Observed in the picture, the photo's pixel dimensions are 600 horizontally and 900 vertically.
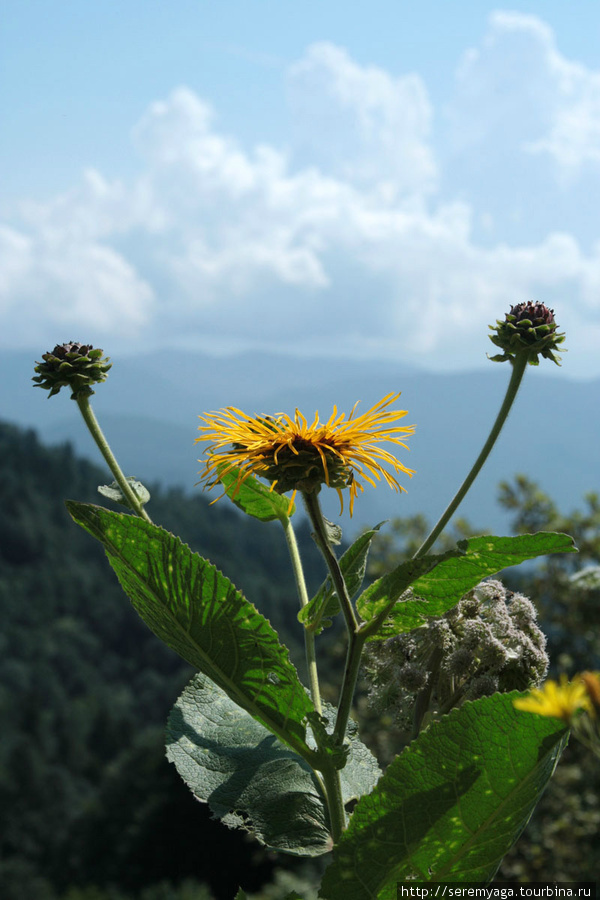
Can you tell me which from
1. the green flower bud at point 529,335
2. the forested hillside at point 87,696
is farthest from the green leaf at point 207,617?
the forested hillside at point 87,696

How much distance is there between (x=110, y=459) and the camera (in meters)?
1.48

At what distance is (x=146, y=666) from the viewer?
8256 centimetres

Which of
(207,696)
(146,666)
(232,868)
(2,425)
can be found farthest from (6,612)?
(207,696)

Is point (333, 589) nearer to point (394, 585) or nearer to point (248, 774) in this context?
point (394, 585)

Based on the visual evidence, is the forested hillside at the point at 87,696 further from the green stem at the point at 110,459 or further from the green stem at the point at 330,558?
the green stem at the point at 330,558

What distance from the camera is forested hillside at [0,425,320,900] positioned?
48.5m

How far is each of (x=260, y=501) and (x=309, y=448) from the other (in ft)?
1.07

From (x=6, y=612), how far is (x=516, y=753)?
8674 centimetres

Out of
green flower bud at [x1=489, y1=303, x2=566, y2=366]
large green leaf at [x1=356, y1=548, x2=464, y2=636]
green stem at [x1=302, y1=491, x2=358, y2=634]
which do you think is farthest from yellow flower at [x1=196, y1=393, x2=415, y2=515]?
green flower bud at [x1=489, y1=303, x2=566, y2=366]

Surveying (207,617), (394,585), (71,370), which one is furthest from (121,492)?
(394,585)

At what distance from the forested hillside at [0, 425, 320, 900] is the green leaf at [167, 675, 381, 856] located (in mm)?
38922

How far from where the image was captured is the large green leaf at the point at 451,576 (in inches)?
50.7

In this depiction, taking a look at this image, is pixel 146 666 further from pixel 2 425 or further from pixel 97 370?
pixel 97 370

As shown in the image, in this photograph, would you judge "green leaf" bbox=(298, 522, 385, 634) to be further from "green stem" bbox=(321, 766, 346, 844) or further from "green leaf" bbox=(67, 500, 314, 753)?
"green stem" bbox=(321, 766, 346, 844)
